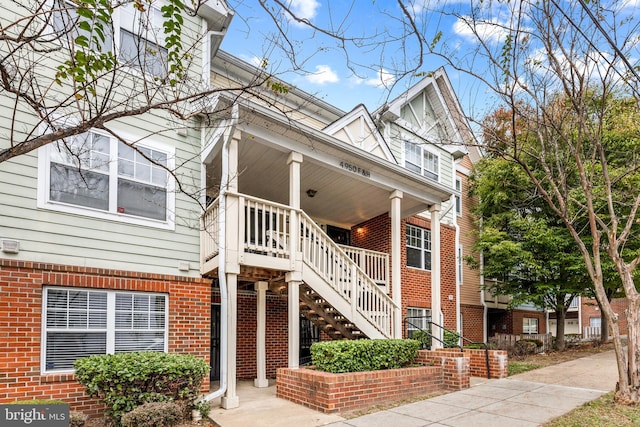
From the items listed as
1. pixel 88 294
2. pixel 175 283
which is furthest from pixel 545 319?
pixel 88 294

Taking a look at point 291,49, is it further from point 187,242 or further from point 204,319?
point 204,319

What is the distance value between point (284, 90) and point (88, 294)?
15.8 ft

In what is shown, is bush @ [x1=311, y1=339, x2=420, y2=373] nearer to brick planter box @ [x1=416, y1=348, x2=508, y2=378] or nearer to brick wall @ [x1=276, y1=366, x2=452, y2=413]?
brick wall @ [x1=276, y1=366, x2=452, y2=413]

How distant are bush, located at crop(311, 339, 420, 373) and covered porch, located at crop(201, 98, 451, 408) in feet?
1.66

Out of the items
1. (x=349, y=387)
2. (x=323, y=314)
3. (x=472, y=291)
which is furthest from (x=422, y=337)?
(x=472, y=291)

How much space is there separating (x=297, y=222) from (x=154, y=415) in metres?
4.15

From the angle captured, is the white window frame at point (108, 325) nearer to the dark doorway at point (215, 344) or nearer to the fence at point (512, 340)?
the dark doorway at point (215, 344)

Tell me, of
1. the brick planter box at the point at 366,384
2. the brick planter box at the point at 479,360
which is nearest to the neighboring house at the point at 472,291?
the brick planter box at the point at 479,360

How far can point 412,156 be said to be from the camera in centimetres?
1490

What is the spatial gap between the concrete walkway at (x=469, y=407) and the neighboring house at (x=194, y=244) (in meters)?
0.73

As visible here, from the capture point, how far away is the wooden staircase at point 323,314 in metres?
9.44

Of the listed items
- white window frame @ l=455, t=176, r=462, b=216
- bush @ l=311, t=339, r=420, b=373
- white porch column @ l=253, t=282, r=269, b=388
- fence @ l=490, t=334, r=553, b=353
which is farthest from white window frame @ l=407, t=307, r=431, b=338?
white porch column @ l=253, t=282, r=269, b=388

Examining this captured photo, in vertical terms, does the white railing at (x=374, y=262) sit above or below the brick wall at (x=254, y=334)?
above

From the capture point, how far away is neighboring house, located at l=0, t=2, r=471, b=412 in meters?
6.67
